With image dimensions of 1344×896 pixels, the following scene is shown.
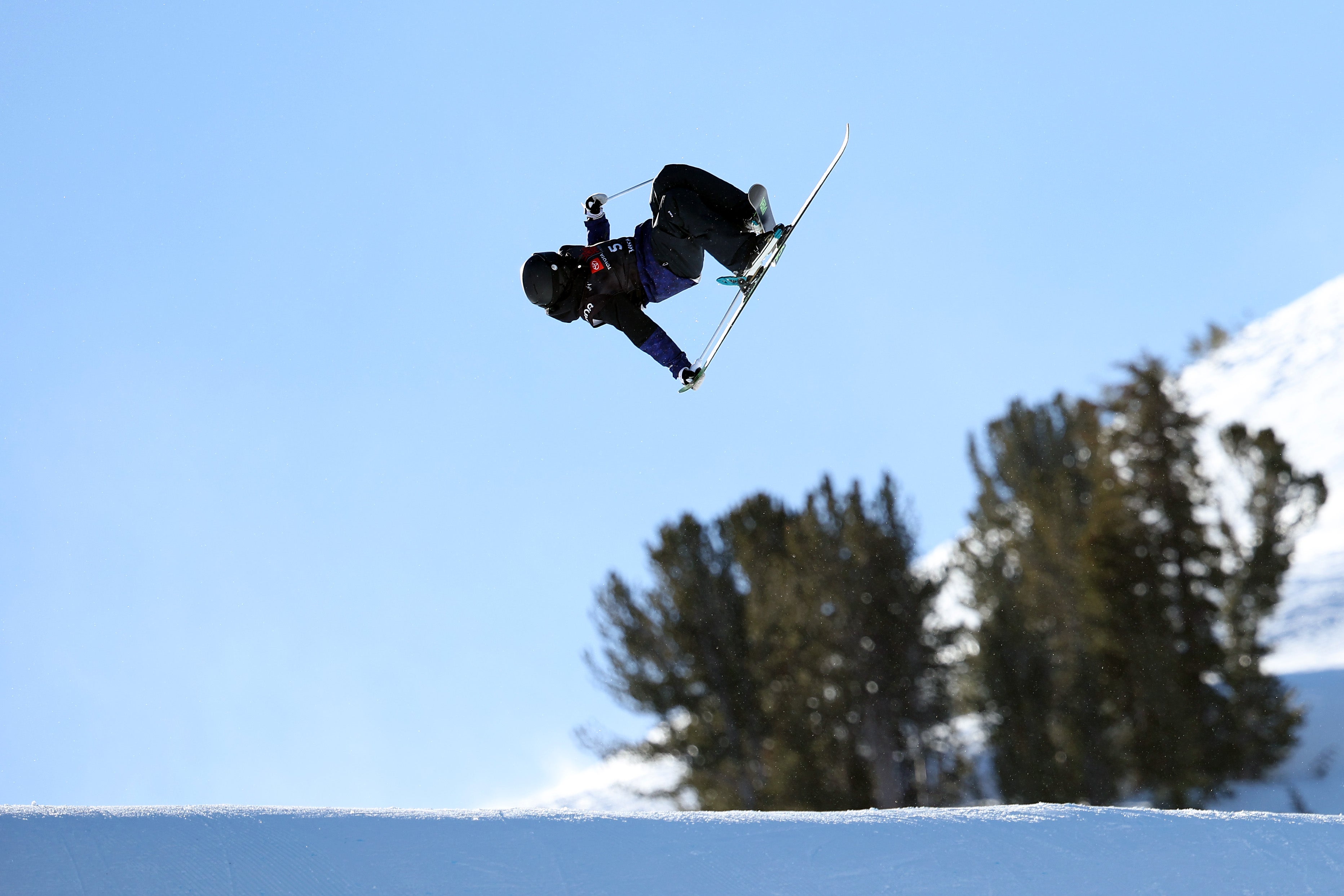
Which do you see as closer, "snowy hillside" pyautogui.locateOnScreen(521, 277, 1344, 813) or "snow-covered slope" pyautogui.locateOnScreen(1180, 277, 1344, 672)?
"snowy hillside" pyautogui.locateOnScreen(521, 277, 1344, 813)

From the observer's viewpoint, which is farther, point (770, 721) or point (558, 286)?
point (770, 721)

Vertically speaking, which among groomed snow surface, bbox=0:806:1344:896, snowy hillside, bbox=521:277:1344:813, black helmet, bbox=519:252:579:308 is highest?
snowy hillside, bbox=521:277:1344:813

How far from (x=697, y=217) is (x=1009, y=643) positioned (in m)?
16.9

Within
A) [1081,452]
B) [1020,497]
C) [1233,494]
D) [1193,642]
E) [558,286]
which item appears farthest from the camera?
[1233,494]

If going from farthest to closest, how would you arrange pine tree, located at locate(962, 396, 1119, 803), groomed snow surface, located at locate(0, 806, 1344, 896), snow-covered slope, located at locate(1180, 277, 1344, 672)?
snow-covered slope, located at locate(1180, 277, 1344, 672), pine tree, located at locate(962, 396, 1119, 803), groomed snow surface, located at locate(0, 806, 1344, 896)

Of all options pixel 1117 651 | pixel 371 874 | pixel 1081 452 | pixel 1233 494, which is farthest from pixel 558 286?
pixel 1233 494

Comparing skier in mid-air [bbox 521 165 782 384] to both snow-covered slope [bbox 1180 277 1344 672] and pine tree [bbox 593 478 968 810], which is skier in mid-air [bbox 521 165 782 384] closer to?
pine tree [bbox 593 478 968 810]

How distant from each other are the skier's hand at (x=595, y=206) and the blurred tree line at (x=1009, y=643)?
15742mm

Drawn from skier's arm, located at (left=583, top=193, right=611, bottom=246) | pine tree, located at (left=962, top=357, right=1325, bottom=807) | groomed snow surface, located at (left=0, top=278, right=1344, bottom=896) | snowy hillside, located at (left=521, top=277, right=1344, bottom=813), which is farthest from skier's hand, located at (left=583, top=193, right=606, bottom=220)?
pine tree, located at (left=962, top=357, right=1325, bottom=807)

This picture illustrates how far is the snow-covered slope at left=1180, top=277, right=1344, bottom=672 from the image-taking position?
27.6 m

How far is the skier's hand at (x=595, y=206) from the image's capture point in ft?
21.2

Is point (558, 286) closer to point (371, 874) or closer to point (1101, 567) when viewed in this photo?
point (371, 874)

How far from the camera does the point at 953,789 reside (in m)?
21.1

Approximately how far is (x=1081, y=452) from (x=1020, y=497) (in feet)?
25.2
